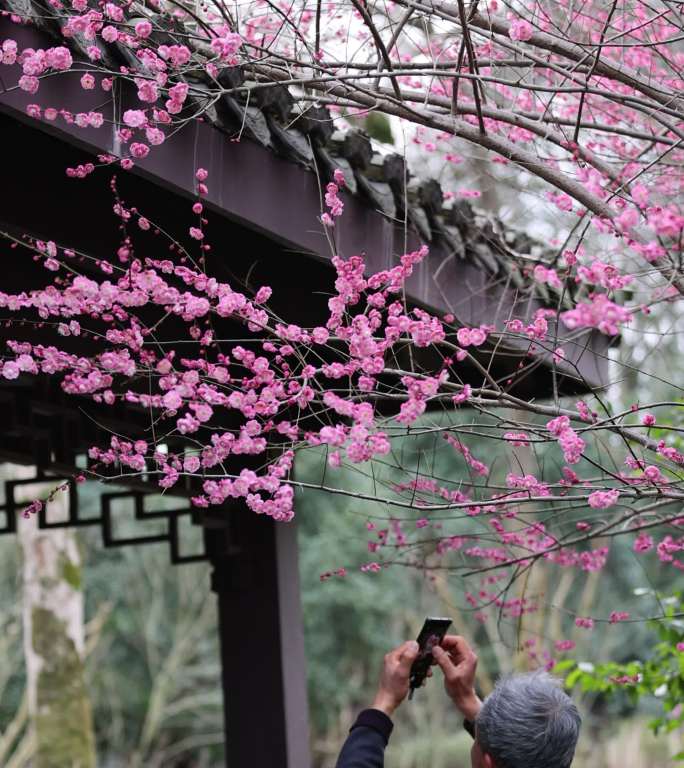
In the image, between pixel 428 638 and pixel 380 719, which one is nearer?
pixel 380 719

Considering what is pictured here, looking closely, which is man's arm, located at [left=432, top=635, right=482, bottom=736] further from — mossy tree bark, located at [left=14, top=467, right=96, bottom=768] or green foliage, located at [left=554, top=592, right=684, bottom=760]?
mossy tree bark, located at [left=14, top=467, right=96, bottom=768]

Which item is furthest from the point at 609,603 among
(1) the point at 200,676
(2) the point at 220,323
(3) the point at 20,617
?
(2) the point at 220,323

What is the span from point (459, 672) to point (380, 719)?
0.26 m

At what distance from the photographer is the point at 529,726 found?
5.31ft

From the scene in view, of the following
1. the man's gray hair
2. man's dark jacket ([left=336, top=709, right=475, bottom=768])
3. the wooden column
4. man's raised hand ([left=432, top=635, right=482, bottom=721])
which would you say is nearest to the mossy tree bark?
the wooden column

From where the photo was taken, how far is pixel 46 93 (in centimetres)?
184

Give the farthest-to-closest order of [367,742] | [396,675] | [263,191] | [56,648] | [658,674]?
[56,648], [658,674], [263,191], [396,675], [367,742]

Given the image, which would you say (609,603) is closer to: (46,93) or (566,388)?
(566,388)

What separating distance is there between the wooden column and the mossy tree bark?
12.4 ft

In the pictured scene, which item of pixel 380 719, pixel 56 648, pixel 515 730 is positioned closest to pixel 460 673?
pixel 380 719

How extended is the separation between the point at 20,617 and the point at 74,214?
11246 millimetres

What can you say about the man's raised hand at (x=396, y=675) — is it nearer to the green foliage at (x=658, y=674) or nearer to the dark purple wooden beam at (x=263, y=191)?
the dark purple wooden beam at (x=263, y=191)

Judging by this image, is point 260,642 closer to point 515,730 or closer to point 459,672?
point 459,672

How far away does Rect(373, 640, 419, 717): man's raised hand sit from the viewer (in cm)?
187
